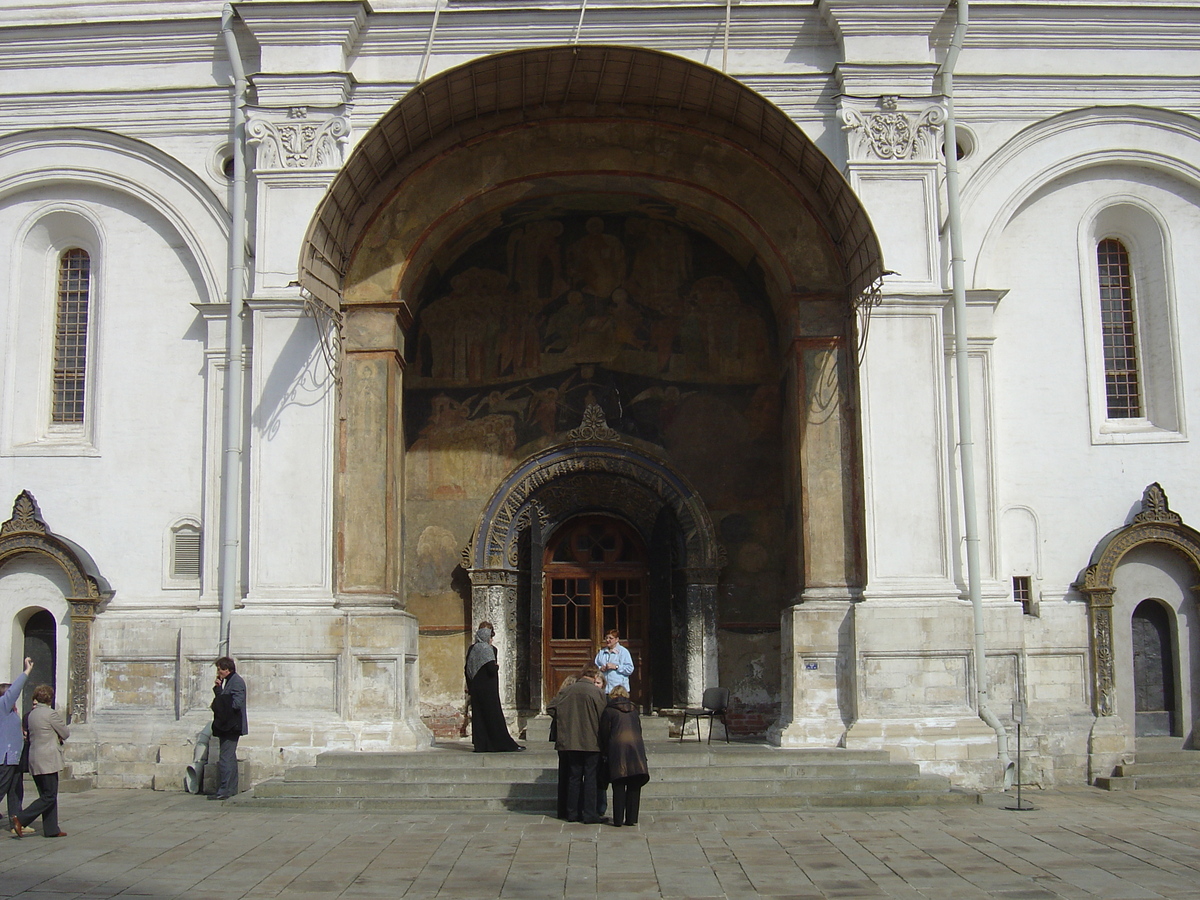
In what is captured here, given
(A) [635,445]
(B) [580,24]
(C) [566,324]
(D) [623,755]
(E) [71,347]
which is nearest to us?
(D) [623,755]

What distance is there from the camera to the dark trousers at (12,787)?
1136 cm

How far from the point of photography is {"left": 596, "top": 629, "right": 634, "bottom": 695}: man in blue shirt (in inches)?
539

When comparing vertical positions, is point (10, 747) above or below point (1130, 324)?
below

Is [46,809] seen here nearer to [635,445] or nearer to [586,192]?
[635,445]

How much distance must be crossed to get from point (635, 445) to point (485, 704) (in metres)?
4.51

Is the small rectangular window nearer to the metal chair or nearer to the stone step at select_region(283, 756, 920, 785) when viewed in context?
the stone step at select_region(283, 756, 920, 785)

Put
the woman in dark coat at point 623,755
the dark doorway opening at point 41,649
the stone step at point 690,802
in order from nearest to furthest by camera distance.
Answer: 1. the woman in dark coat at point 623,755
2. the stone step at point 690,802
3. the dark doorway opening at point 41,649

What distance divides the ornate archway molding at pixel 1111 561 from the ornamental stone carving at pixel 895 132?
16.5 feet

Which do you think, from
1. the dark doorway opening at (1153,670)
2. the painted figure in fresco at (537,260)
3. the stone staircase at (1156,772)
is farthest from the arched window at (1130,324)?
the painted figure in fresco at (537,260)

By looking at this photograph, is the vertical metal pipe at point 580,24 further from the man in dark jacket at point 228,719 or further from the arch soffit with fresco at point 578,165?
the man in dark jacket at point 228,719

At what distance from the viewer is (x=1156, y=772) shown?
14.3m

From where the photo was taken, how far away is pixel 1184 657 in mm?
15062

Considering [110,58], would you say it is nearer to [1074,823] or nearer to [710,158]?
[710,158]

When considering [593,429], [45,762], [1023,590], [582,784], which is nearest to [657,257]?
[593,429]
